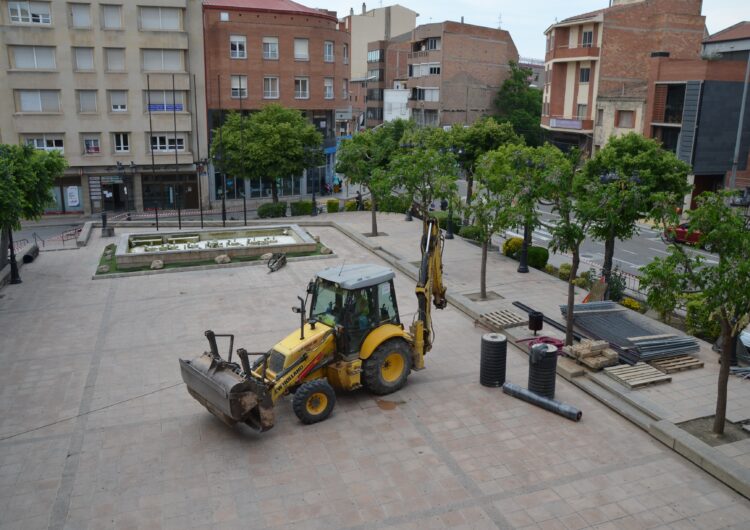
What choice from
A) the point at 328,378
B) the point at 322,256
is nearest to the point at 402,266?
the point at 322,256

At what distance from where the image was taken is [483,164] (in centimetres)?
2098

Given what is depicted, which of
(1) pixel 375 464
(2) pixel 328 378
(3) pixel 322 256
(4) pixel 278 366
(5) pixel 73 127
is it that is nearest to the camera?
(1) pixel 375 464

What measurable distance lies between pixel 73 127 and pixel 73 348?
2964 centimetres

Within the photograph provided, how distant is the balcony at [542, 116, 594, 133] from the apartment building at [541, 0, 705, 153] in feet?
0.23

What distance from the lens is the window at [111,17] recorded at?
135 ft

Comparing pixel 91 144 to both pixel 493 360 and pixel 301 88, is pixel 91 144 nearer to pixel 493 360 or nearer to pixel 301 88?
pixel 301 88

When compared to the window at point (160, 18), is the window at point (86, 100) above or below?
below

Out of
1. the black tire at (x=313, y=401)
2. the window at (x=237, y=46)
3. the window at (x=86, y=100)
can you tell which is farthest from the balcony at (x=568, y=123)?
the black tire at (x=313, y=401)

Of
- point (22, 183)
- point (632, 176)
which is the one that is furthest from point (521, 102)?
point (22, 183)

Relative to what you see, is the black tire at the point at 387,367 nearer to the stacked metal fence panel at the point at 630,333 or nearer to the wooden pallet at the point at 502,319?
the wooden pallet at the point at 502,319

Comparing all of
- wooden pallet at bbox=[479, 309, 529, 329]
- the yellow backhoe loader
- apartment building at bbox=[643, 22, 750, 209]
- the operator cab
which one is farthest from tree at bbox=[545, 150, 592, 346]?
apartment building at bbox=[643, 22, 750, 209]

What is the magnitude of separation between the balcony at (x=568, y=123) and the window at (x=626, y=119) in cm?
256

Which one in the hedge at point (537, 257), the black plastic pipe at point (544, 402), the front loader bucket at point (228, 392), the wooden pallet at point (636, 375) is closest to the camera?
the front loader bucket at point (228, 392)

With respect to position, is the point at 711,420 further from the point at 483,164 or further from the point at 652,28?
the point at 652,28
